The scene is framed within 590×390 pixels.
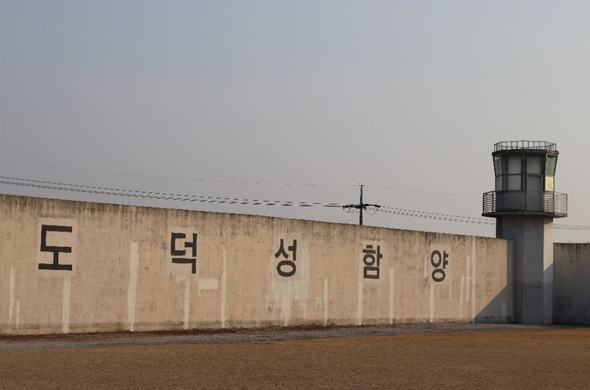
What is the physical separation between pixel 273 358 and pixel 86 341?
267 inches

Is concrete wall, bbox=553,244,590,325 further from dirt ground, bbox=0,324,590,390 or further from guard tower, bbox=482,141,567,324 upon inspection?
dirt ground, bbox=0,324,590,390

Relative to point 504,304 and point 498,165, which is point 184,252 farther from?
point 498,165

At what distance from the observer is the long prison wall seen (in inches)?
1041

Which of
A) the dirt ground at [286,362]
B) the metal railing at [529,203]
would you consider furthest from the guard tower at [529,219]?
the dirt ground at [286,362]

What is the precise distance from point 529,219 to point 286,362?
2960cm

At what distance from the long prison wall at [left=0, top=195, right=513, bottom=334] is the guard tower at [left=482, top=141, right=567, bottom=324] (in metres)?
3.13

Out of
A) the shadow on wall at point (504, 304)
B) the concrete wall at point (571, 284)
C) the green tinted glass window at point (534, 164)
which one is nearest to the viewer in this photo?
the shadow on wall at point (504, 304)

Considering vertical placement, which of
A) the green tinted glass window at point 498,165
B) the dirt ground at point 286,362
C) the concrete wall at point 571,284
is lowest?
the dirt ground at point 286,362

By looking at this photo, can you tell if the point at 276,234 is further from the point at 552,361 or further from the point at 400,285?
the point at 552,361

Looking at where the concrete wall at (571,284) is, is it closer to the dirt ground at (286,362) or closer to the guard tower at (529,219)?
the guard tower at (529,219)

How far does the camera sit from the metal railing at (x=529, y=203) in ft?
148

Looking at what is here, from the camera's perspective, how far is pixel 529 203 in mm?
45156

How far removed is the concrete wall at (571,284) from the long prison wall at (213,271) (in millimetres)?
6539

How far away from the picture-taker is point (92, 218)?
27.9 meters
